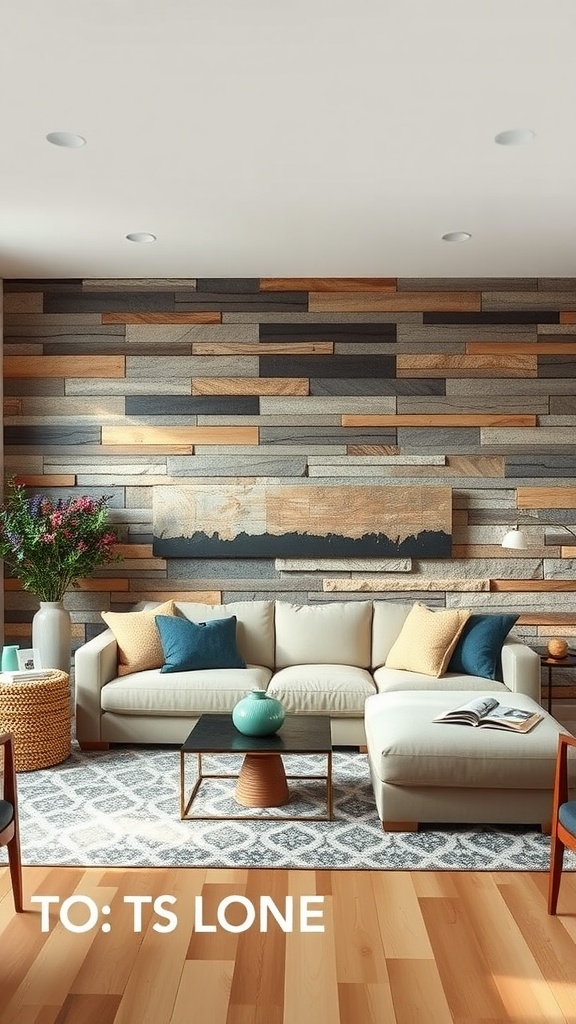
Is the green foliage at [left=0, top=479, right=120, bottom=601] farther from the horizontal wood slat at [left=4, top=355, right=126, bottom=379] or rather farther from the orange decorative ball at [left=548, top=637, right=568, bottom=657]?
the orange decorative ball at [left=548, top=637, right=568, bottom=657]

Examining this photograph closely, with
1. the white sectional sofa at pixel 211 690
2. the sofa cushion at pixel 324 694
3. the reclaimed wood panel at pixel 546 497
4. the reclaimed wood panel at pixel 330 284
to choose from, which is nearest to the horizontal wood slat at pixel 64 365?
the reclaimed wood panel at pixel 330 284

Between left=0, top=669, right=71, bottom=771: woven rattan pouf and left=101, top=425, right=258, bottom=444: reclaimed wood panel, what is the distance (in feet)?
6.16

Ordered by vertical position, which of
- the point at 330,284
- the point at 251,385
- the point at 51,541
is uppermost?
the point at 330,284

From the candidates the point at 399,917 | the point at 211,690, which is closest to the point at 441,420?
the point at 211,690

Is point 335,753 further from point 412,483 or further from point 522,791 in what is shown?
point 412,483

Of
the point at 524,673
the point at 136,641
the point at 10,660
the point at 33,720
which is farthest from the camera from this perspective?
the point at 136,641

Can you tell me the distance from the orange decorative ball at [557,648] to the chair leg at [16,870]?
11.6 feet

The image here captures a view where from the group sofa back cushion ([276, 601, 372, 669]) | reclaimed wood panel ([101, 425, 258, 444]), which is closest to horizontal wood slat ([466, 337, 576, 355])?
reclaimed wood panel ([101, 425, 258, 444])

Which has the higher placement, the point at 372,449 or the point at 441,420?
the point at 441,420

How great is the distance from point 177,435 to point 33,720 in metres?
2.17

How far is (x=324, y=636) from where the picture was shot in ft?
18.2

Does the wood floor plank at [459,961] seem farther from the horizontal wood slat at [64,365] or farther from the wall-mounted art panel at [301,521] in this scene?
Result: the horizontal wood slat at [64,365]

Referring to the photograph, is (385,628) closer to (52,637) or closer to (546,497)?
(546,497)

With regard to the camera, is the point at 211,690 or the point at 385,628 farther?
the point at 385,628
